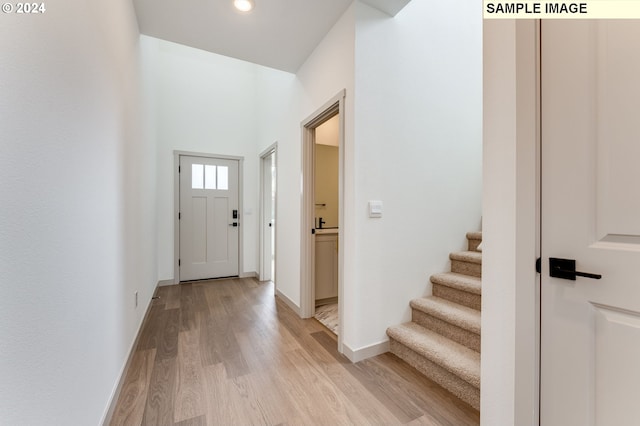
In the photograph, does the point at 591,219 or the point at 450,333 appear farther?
the point at 450,333

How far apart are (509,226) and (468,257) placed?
53.1 inches

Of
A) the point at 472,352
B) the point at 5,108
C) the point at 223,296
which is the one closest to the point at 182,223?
the point at 223,296

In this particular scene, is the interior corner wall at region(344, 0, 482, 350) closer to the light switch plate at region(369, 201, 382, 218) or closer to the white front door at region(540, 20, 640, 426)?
the light switch plate at region(369, 201, 382, 218)

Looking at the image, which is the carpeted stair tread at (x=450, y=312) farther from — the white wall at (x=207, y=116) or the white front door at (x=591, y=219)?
the white wall at (x=207, y=116)

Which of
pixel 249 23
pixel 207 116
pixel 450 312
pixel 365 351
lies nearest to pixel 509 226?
pixel 450 312

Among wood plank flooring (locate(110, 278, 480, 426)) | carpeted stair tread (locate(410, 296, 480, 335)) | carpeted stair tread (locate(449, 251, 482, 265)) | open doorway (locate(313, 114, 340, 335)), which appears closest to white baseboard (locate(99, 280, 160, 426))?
wood plank flooring (locate(110, 278, 480, 426))

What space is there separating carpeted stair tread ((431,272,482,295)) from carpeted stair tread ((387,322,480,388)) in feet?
1.36

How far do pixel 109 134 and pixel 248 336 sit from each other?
190 cm

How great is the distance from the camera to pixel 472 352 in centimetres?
177

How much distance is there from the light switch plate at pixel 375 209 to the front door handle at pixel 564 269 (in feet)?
3.83

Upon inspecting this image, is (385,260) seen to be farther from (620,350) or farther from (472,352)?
(620,350)

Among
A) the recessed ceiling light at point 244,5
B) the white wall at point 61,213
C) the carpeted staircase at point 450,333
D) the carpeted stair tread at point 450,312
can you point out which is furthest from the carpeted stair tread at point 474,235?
the white wall at point 61,213

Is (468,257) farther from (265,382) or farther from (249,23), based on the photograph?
(249,23)

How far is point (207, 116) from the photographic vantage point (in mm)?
4340
